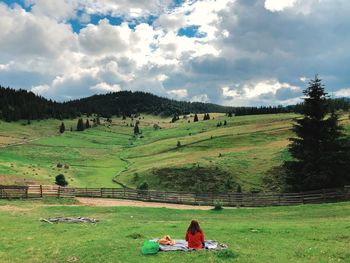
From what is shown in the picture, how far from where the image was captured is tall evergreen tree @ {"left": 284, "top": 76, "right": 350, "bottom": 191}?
1905 inches

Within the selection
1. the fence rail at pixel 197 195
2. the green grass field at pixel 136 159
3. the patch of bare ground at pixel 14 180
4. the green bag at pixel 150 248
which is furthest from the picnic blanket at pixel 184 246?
the patch of bare ground at pixel 14 180

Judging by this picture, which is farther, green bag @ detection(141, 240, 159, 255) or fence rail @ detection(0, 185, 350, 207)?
fence rail @ detection(0, 185, 350, 207)

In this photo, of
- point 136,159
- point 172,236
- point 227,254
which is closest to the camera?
point 227,254

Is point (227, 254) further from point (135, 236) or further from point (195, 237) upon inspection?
point (135, 236)

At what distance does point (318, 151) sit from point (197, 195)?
669 inches

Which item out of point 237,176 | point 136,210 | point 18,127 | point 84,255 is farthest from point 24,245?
point 18,127

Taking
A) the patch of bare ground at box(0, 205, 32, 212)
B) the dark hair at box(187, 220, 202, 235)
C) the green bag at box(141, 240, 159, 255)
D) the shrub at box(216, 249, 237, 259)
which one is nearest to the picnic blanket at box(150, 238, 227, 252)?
the green bag at box(141, 240, 159, 255)

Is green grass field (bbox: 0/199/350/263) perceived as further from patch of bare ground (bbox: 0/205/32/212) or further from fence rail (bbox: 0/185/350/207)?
fence rail (bbox: 0/185/350/207)

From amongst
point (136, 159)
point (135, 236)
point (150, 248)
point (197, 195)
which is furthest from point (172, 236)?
point (136, 159)

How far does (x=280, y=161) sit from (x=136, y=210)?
40.0 m

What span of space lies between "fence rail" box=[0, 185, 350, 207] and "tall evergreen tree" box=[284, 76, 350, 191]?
262cm

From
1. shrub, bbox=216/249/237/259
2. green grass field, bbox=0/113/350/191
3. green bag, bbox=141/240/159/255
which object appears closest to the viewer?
shrub, bbox=216/249/237/259

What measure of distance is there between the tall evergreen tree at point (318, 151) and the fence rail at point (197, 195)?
2.62 meters

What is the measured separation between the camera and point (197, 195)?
5406 cm
